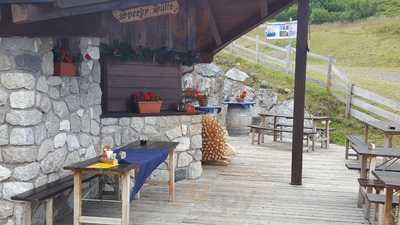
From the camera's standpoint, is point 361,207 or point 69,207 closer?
point 69,207

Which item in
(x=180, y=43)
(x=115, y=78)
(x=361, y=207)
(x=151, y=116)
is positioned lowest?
(x=361, y=207)

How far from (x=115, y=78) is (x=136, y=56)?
0.48 metres

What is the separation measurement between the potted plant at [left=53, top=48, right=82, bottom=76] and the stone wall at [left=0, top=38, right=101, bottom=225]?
0.09 meters

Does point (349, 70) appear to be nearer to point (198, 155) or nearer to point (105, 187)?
point (198, 155)

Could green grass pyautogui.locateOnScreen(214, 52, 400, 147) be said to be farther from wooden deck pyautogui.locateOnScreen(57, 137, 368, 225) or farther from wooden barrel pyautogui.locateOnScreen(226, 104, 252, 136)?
wooden deck pyautogui.locateOnScreen(57, 137, 368, 225)

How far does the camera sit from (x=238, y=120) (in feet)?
41.4

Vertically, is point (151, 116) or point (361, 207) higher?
point (151, 116)

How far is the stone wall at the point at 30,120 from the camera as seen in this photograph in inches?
170

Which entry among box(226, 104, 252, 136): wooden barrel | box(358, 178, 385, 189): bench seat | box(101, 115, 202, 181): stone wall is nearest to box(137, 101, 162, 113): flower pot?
box(101, 115, 202, 181): stone wall

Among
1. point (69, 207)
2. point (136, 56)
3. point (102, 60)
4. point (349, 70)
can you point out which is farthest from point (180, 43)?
point (349, 70)

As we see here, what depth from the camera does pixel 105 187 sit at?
6500 mm

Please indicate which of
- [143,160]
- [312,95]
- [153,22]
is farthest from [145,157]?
[312,95]

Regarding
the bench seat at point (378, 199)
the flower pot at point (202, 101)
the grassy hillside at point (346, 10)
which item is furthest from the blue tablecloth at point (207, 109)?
the grassy hillside at point (346, 10)

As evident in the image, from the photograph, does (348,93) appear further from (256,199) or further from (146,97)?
(146,97)
